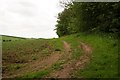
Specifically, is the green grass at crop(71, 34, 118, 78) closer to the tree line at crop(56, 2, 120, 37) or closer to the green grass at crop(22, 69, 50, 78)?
the green grass at crop(22, 69, 50, 78)

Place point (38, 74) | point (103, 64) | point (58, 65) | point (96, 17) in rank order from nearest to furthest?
point (38, 74) → point (103, 64) → point (58, 65) → point (96, 17)

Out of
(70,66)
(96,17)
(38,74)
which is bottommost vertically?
(38,74)

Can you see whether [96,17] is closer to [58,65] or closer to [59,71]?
[58,65]

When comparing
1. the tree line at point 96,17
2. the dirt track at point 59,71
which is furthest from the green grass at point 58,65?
the tree line at point 96,17

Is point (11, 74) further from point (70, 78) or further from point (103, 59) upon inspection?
point (103, 59)

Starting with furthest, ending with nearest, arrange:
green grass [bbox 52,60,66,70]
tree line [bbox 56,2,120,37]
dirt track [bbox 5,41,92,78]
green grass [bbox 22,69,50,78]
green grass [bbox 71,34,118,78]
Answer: tree line [bbox 56,2,120,37] < green grass [bbox 52,60,66,70] < dirt track [bbox 5,41,92,78] < green grass [bbox 22,69,50,78] < green grass [bbox 71,34,118,78]

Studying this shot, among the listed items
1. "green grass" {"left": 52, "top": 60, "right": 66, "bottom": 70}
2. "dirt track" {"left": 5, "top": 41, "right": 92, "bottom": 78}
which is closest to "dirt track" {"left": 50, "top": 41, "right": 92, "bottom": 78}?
"dirt track" {"left": 5, "top": 41, "right": 92, "bottom": 78}

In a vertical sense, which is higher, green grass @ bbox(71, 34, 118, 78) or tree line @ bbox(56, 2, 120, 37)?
tree line @ bbox(56, 2, 120, 37)

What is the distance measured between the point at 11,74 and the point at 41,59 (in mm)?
5746

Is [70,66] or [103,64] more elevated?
[103,64]

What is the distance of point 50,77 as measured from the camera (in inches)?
715

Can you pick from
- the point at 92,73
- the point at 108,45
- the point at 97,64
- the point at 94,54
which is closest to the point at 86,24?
the point at 108,45

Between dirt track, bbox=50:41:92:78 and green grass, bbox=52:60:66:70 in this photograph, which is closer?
dirt track, bbox=50:41:92:78

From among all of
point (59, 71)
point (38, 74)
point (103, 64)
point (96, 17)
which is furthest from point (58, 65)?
point (96, 17)
